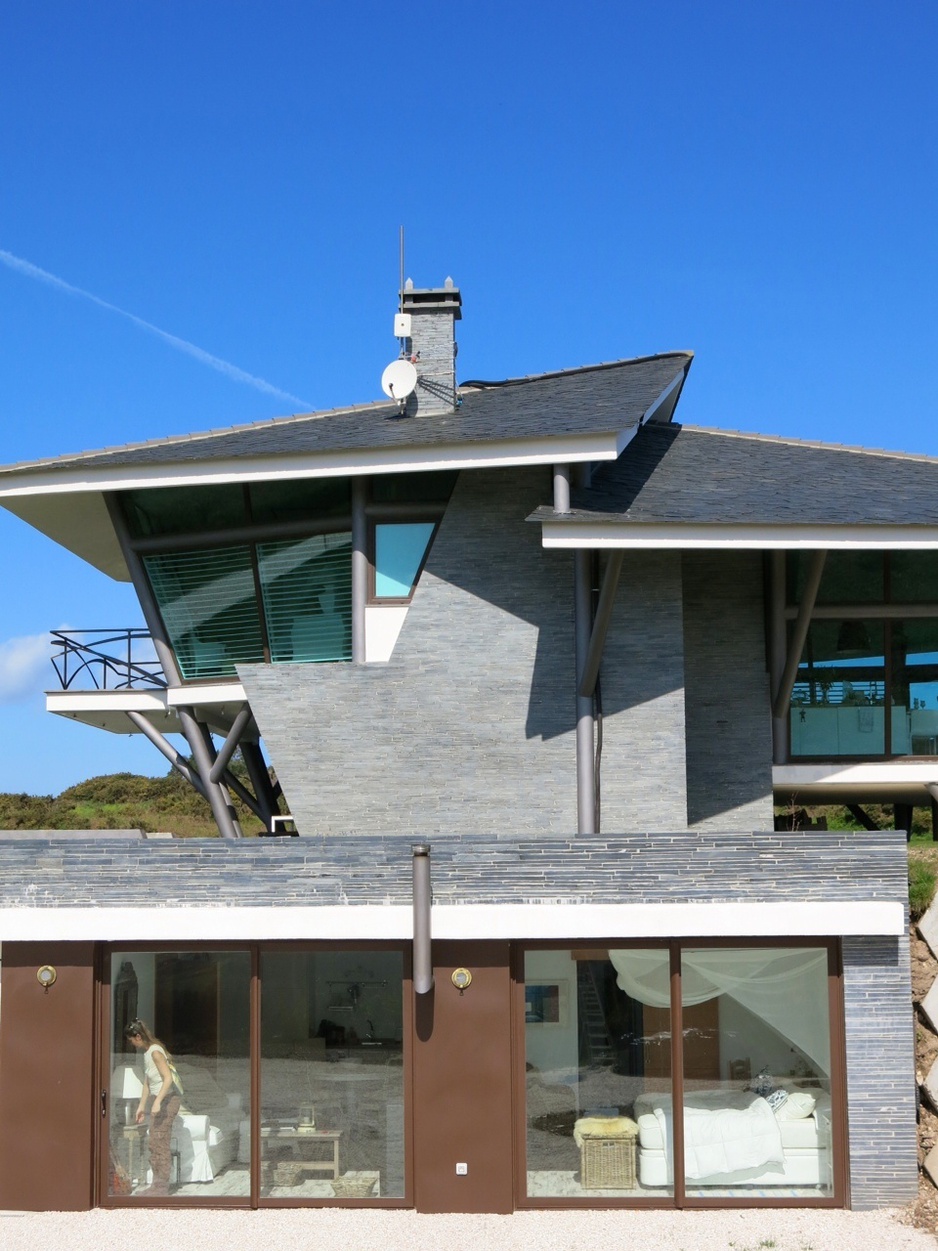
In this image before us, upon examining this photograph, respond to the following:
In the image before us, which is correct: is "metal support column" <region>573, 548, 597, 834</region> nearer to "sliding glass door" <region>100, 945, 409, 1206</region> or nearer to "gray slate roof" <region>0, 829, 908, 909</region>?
"gray slate roof" <region>0, 829, 908, 909</region>

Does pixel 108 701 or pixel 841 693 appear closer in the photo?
pixel 841 693

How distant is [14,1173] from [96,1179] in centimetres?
81

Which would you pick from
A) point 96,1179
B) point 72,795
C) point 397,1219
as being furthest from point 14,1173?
point 72,795

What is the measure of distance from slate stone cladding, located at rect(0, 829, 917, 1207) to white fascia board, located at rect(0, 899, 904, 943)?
0.35ft

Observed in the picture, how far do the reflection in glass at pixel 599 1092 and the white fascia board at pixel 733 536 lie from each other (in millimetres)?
5183

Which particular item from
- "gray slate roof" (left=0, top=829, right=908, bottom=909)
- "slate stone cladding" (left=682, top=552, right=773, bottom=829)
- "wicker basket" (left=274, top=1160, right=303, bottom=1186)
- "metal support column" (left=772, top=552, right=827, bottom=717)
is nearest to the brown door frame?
"gray slate roof" (left=0, top=829, right=908, bottom=909)

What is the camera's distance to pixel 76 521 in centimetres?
2161

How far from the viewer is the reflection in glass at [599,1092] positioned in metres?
13.6

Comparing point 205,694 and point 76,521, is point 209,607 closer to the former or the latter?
point 205,694

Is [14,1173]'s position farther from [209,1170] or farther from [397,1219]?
[397,1219]

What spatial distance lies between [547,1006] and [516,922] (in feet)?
3.07

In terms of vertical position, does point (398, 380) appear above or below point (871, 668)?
above

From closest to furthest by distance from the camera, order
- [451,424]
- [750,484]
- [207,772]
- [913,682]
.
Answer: [750,484], [451,424], [913,682], [207,772]

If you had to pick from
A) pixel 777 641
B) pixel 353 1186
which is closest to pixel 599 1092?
pixel 353 1186
